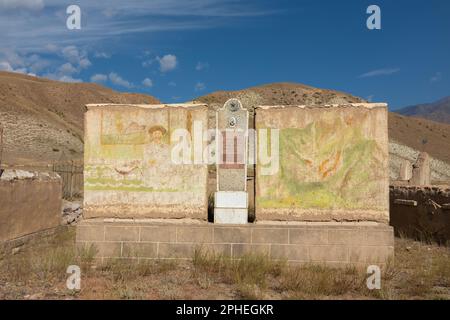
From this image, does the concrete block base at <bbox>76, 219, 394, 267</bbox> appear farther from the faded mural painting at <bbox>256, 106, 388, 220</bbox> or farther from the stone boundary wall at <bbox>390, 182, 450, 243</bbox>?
the stone boundary wall at <bbox>390, 182, 450, 243</bbox>

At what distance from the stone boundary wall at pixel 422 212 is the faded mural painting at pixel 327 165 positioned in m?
3.63

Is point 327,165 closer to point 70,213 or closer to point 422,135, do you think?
point 70,213

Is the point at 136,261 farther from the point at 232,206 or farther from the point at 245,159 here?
the point at 245,159

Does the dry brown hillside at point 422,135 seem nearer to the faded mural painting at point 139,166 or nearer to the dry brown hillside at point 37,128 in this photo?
the dry brown hillside at point 37,128

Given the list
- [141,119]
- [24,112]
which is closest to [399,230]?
[141,119]

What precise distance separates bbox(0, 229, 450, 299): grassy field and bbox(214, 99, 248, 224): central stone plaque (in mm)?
871

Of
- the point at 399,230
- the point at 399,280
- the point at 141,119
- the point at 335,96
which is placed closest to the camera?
the point at 399,280

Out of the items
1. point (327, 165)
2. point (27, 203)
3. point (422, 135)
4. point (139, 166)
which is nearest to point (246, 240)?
point (327, 165)

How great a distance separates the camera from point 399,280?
24.9ft

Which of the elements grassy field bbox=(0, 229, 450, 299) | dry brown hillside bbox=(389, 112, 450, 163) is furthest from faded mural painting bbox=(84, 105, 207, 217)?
dry brown hillside bbox=(389, 112, 450, 163)

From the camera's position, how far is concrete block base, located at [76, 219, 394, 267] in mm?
8289

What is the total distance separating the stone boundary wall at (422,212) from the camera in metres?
11.1

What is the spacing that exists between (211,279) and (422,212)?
7062 mm

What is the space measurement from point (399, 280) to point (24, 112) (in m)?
48.6
